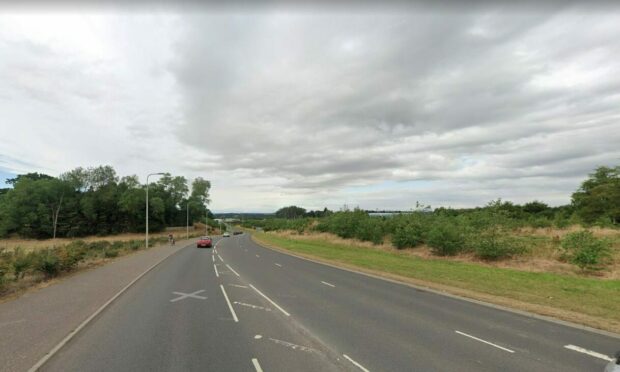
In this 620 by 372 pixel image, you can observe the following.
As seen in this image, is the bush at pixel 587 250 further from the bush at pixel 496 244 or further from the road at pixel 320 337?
the road at pixel 320 337

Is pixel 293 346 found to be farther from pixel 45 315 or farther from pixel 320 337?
pixel 45 315

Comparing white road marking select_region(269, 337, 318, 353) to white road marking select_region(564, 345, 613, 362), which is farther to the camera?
white road marking select_region(269, 337, 318, 353)

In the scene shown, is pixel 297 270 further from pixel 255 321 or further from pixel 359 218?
pixel 359 218

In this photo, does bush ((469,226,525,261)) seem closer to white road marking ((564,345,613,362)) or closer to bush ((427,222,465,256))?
bush ((427,222,465,256))

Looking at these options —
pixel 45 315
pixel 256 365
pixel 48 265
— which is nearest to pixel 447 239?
pixel 256 365

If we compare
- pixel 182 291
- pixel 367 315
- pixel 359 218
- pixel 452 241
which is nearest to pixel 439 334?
pixel 367 315

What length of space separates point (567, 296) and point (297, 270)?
42.3ft

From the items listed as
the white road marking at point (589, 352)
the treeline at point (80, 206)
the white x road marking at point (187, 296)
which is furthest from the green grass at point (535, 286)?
the treeline at point (80, 206)

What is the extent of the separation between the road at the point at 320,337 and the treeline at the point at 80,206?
78447 millimetres

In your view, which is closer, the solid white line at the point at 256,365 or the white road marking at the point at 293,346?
the solid white line at the point at 256,365

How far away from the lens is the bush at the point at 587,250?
60.5 ft

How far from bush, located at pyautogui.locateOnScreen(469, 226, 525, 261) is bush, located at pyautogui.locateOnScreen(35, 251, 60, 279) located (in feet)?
84.4

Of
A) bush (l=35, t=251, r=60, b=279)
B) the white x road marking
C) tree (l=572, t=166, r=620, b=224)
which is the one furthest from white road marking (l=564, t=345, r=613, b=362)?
tree (l=572, t=166, r=620, b=224)

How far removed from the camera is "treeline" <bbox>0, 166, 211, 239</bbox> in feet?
273
